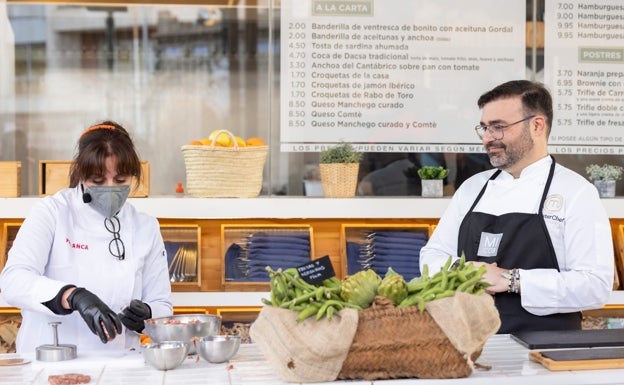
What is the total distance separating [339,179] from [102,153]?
1927 millimetres

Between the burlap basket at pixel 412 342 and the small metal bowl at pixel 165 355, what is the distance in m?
0.48

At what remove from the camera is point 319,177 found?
5.62 m

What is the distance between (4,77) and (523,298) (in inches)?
176

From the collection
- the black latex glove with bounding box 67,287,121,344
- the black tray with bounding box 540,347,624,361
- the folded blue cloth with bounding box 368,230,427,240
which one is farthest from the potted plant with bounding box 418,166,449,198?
the black latex glove with bounding box 67,287,121,344

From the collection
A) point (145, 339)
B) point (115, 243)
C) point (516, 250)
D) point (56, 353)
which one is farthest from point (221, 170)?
point (56, 353)

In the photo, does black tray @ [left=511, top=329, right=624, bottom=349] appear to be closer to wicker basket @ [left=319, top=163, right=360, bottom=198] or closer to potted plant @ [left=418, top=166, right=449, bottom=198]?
wicker basket @ [left=319, top=163, right=360, bottom=198]

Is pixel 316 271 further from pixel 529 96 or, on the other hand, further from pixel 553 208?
pixel 529 96

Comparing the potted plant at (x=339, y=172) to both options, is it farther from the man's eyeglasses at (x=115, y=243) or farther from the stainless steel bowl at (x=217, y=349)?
the stainless steel bowl at (x=217, y=349)

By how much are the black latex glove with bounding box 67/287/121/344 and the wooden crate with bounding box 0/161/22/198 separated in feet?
6.71

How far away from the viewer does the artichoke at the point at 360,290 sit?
2600mm

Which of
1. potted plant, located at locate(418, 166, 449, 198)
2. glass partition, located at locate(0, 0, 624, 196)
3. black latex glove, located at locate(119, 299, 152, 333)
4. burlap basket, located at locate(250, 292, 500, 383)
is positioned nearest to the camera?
burlap basket, located at locate(250, 292, 500, 383)

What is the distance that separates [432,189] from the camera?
5254mm

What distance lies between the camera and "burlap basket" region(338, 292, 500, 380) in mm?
2537

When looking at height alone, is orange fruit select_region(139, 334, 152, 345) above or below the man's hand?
below
